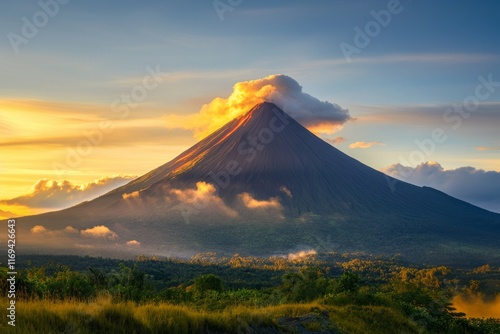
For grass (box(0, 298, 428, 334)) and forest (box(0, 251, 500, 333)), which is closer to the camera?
grass (box(0, 298, 428, 334))

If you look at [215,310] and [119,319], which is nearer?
[119,319]

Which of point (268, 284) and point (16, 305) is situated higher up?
point (16, 305)

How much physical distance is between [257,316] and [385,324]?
24.9ft

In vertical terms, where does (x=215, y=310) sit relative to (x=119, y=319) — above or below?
below

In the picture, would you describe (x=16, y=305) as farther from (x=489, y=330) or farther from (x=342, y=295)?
(x=489, y=330)

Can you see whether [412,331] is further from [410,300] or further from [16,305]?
[16,305]

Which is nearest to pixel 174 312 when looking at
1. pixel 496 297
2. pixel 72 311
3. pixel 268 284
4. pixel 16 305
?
pixel 72 311

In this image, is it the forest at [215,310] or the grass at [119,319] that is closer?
the grass at [119,319]

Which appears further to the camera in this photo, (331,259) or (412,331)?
(331,259)

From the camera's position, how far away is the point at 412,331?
20719 millimetres

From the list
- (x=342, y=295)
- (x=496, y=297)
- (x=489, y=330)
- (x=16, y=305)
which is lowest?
(x=496, y=297)

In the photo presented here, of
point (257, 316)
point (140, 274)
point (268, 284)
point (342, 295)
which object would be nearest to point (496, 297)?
point (268, 284)

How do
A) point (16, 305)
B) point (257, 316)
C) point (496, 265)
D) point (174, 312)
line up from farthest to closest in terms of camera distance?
1. point (496, 265)
2. point (257, 316)
3. point (174, 312)
4. point (16, 305)

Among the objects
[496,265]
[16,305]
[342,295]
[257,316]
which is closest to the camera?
[16,305]
